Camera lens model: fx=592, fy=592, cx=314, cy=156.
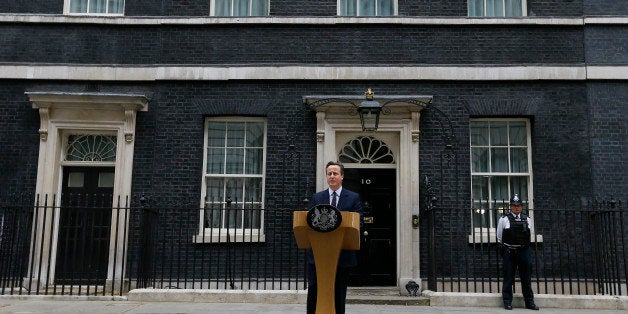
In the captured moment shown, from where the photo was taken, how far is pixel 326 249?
5254mm

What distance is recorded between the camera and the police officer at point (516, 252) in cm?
855

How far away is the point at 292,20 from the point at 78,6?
4.30m

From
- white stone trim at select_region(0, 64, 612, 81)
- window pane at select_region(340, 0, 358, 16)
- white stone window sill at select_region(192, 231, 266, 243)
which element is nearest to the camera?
white stone window sill at select_region(192, 231, 266, 243)

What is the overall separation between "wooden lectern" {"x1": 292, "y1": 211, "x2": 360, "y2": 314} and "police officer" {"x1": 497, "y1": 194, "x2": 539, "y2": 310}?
13.8 ft

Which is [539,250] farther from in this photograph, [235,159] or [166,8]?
[166,8]

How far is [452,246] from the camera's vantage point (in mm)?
10430

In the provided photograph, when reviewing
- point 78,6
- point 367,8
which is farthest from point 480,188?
point 78,6

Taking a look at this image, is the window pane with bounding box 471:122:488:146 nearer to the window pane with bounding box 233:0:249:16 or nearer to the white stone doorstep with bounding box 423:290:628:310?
the white stone doorstep with bounding box 423:290:628:310

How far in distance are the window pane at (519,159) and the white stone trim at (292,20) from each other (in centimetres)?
239

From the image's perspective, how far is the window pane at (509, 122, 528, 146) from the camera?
11.0 metres

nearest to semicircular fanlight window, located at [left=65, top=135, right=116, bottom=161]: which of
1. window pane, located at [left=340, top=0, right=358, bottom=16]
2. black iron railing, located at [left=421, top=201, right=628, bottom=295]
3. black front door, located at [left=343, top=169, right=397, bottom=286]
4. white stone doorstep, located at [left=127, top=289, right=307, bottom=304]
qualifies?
white stone doorstep, located at [left=127, top=289, right=307, bottom=304]

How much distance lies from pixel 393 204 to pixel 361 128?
4.95 ft

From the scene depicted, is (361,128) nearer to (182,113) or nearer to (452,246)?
(452,246)

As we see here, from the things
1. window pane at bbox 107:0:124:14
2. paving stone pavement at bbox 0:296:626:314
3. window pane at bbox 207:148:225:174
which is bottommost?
paving stone pavement at bbox 0:296:626:314
